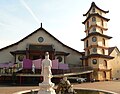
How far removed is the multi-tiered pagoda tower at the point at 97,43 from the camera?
44.7 meters

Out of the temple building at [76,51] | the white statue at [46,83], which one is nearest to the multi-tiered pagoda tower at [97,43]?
the temple building at [76,51]

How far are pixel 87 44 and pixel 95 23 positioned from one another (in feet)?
15.1

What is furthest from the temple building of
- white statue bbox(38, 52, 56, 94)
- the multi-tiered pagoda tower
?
white statue bbox(38, 52, 56, 94)

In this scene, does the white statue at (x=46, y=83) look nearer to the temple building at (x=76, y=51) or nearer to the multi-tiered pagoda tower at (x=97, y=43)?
the temple building at (x=76, y=51)

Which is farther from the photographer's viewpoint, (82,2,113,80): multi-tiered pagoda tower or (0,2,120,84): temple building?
(82,2,113,80): multi-tiered pagoda tower

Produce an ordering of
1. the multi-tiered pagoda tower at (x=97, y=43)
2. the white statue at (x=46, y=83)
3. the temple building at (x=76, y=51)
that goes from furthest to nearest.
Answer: the multi-tiered pagoda tower at (x=97, y=43), the temple building at (x=76, y=51), the white statue at (x=46, y=83)

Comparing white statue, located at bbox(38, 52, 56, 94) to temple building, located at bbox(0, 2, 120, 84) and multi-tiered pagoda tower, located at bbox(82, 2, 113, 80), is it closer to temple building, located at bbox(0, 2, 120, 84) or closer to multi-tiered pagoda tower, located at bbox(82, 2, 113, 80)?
temple building, located at bbox(0, 2, 120, 84)

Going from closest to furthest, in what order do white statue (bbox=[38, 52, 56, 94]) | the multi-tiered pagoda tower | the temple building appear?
white statue (bbox=[38, 52, 56, 94]) → the temple building → the multi-tiered pagoda tower

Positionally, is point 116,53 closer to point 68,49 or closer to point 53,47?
point 68,49

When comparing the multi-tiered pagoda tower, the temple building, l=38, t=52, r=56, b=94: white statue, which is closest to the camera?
l=38, t=52, r=56, b=94: white statue

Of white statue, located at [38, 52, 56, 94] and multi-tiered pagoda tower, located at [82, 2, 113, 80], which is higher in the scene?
multi-tiered pagoda tower, located at [82, 2, 113, 80]

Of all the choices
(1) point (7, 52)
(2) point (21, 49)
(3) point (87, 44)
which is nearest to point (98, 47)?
(3) point (87, 44)

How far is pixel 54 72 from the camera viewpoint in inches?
1518

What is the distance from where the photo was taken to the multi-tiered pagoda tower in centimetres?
4466
